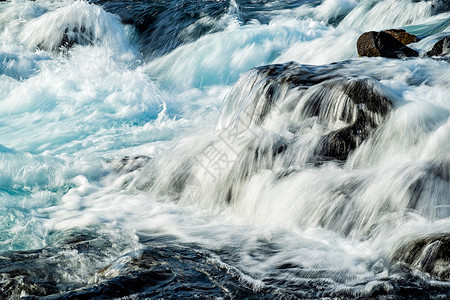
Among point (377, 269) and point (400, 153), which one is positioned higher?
point (400, 153)

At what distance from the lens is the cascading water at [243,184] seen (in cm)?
399

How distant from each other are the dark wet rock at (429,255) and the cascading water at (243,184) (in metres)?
0.01

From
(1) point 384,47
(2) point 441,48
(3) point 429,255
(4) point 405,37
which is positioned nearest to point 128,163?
(1) point 384,47

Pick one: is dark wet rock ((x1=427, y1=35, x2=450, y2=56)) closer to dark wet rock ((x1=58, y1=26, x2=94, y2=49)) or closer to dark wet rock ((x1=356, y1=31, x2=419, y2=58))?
dark wet rock ((x1=356, y1=31, x2=419, y2=58))

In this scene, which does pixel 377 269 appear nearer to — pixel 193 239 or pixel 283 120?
pixel 193 239

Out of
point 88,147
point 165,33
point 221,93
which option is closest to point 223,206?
point 88,147

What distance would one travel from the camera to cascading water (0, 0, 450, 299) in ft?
13.1

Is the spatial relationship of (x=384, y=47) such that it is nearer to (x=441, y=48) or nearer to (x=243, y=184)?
(x=441, y=48)

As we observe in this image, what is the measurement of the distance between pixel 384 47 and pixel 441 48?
869 millimetres

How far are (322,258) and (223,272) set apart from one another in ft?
2.85

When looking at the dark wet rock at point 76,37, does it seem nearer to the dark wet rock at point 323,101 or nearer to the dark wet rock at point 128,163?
the dark wet rock at point 128,163

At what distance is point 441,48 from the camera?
815cm

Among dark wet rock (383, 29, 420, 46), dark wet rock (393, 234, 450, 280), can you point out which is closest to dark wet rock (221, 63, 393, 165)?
dark wet rock (393, 234, 450, 280)

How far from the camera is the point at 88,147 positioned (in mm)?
9047
